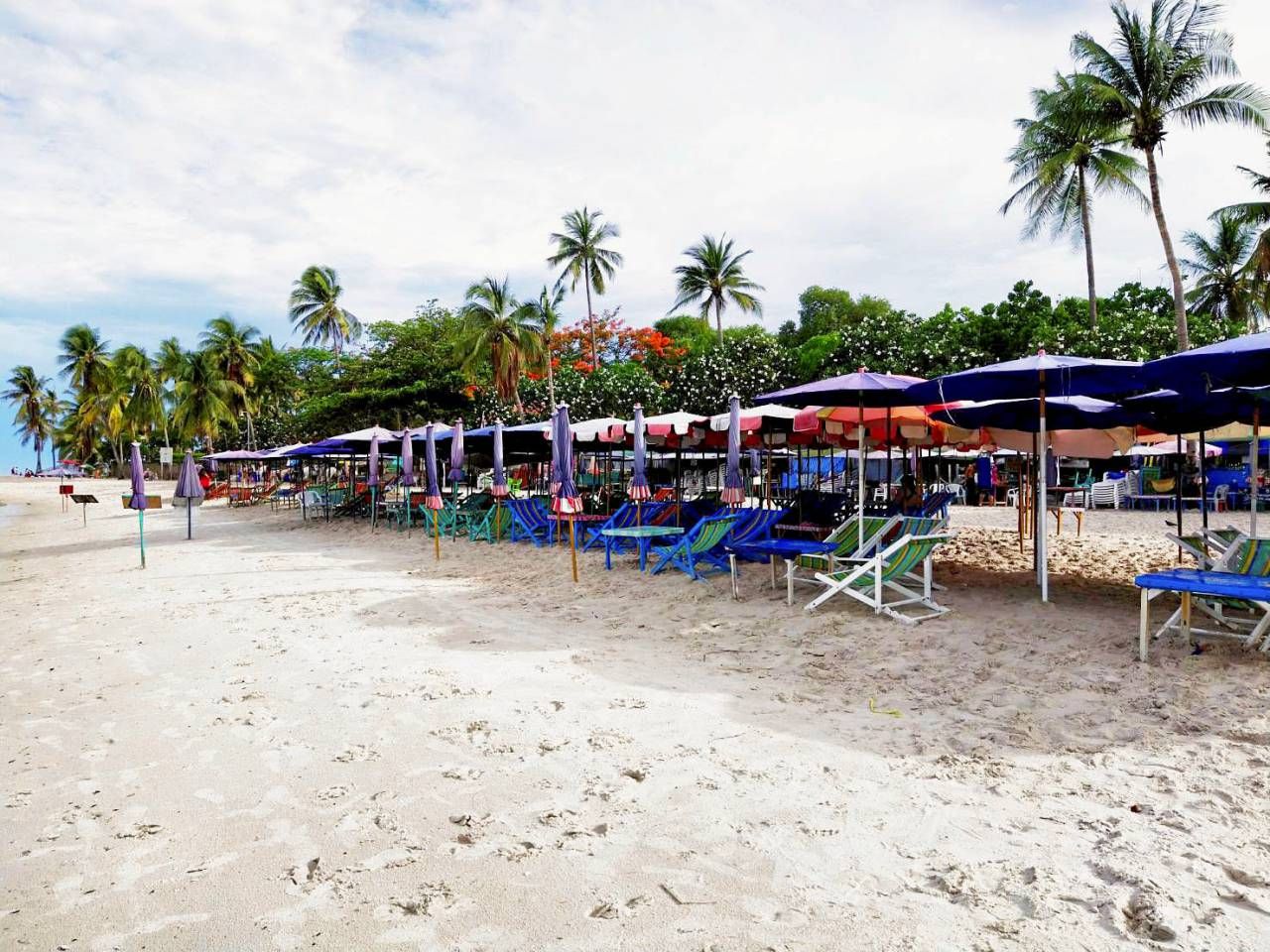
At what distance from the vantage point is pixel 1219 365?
16.1 ft

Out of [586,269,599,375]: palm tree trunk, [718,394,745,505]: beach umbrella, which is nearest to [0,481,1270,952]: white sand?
[718,394,745,505]: beach umbrella

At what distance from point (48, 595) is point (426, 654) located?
624 centimetres

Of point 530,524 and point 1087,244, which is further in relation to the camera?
point 1087,244

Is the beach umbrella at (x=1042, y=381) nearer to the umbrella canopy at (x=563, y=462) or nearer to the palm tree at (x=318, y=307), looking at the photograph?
the umbrella canopy at (x=563, y=462)

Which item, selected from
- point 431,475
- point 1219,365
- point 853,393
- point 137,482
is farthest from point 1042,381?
point 137,482

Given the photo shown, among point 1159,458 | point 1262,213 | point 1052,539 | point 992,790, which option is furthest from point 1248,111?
point 992,790

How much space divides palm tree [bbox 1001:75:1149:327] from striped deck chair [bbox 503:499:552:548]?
1713cm

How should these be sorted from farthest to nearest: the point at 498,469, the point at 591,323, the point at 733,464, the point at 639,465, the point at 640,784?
the point at 591,323
the point at 498,469
the point at 639,465
the point at 733,464
the point at 640,784

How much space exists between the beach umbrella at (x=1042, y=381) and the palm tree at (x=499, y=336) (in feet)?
84.4

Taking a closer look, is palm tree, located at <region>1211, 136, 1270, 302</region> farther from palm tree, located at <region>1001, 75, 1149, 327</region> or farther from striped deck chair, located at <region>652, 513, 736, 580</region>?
striped deck chair, located at <region>652, 513, 736, 580</region>

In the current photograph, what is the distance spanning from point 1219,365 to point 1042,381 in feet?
4.95

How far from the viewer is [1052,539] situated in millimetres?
11727

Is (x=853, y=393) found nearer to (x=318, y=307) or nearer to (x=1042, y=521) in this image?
(x=1042, y=521)

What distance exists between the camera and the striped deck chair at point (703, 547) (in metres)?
8.48
